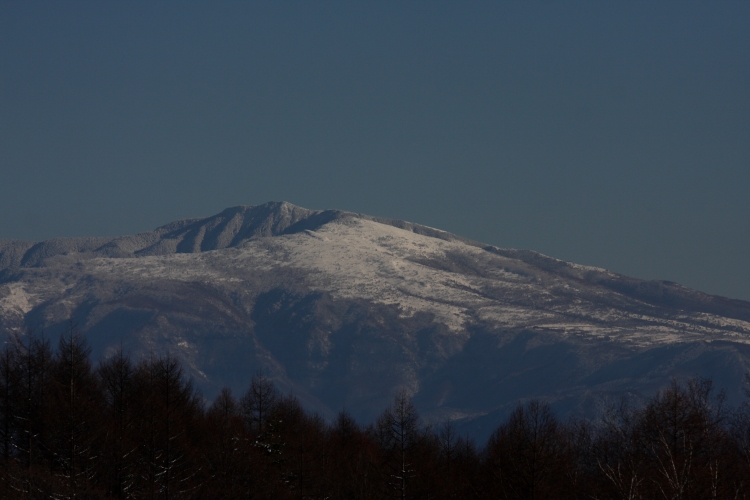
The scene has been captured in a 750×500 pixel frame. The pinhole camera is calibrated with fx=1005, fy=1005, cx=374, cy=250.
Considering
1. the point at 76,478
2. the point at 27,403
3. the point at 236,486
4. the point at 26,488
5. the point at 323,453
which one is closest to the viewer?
the point at 26,488

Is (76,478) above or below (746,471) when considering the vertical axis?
below

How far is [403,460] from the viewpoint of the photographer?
74250 millimetres

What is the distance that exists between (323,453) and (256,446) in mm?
10634

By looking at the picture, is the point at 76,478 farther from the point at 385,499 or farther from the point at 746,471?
the point at 746,471

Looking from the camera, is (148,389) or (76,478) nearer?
(76,478)

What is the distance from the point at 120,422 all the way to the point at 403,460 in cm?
2127

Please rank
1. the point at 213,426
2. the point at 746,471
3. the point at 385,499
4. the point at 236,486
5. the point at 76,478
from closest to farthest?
the point at 746,471
the point at 76,478
the point at 236,486
the point at 385,499
the point at 213,426

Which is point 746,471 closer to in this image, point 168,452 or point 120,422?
point 168,452

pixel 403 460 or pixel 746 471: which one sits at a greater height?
pixel 746 471

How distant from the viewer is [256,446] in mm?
77000

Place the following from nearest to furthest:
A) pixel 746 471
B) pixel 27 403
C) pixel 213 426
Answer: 1. pixel 746 471
2. pixel 27 403
3. pixel 213 426

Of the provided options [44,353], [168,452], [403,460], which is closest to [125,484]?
[168,452]

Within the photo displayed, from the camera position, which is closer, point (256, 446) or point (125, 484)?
point (125, 484)

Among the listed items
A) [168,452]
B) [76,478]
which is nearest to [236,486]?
[168,452]
